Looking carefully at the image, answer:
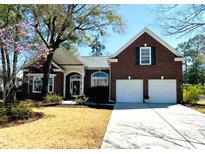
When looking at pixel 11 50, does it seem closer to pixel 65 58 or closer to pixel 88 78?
pixel 65 58

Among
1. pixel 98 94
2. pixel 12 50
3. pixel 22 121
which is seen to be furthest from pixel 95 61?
pixel 22 121

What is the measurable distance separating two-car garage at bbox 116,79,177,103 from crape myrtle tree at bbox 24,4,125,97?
4973 millimetres

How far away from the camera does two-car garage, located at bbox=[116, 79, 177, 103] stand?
23.5 metres

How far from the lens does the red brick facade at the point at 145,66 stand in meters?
23.6

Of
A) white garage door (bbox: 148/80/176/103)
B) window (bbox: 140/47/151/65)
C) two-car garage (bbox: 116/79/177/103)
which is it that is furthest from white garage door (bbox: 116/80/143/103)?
window (bbox: 140/47/151/65)

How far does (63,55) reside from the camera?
29.2 m

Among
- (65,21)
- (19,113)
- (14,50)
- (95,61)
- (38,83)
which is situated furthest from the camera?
(95,61)

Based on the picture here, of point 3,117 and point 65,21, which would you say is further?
point 65,21

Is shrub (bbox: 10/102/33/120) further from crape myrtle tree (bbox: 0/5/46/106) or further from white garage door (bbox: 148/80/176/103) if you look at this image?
white garage door (bbox: 148/80/176/103)

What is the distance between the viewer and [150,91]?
23.7m

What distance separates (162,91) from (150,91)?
105 centimetres

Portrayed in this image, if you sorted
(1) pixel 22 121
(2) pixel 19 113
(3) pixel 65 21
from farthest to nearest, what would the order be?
(3) pixel 65 21 → (2) pixel 19 113 → (1) pixel 22 121

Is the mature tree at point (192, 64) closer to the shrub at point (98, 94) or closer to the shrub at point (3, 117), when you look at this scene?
the shrub at point (98, 94)

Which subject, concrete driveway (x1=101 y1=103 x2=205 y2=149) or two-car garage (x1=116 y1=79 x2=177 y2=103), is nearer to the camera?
concrete driveway (x1=101 y1=103 x2=205 y2=149)
